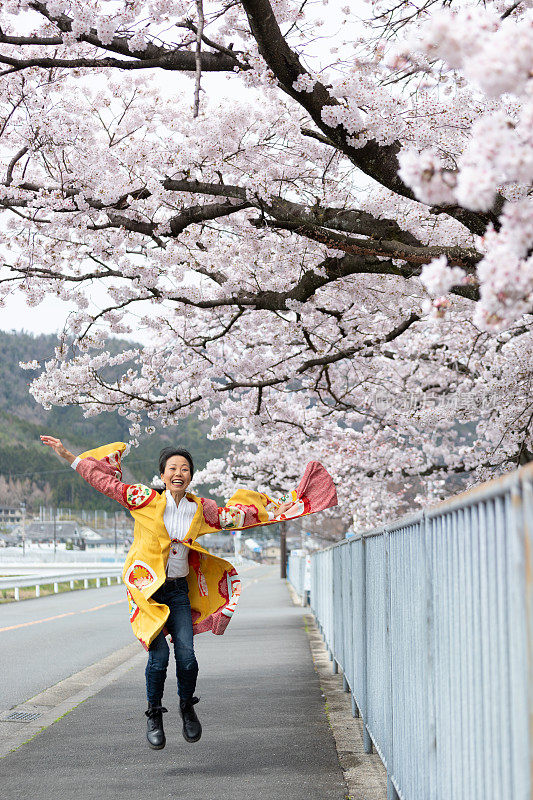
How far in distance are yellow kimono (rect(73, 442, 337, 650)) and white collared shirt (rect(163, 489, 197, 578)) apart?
0.04 meters

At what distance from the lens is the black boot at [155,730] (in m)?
5.72

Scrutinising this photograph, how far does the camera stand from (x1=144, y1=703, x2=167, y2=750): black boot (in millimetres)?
5723

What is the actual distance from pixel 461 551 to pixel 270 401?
685 inches

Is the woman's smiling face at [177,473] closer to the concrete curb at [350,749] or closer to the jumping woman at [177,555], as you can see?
the jumping woman at [177,555]

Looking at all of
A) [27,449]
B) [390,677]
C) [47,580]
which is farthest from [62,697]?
[27,449]

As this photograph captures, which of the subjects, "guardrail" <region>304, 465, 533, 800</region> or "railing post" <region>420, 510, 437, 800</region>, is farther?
"railing post" <region>420, 510, 437, 800</region>

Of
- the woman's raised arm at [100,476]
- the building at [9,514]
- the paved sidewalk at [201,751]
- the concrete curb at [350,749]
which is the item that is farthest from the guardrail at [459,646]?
the building at [9,514]

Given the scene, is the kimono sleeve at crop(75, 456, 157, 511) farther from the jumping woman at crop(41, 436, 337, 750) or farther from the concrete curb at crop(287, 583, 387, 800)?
the concrete curb at crop(287, 583, 387, 800)

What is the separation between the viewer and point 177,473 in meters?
6.07

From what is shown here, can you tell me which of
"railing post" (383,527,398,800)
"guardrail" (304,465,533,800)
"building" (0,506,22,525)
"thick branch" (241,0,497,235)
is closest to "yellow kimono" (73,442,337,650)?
"guardrail" (304,465,533,800)

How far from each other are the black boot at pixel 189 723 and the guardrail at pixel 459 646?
4.19ft

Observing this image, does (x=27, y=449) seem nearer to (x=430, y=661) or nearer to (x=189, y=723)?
(x=189, y=723)

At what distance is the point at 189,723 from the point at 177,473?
1.54 meters

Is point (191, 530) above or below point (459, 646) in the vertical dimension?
above
